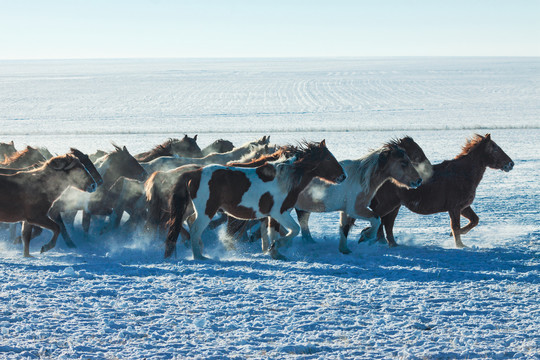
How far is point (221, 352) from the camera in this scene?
4.52m

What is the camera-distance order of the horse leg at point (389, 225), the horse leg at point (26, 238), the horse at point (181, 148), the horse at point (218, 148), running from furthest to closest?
the horse at point (218, 148)
the horse at point (181, 148)
the horse leg at point (389, 225)
the horse leg at point (26, 238)

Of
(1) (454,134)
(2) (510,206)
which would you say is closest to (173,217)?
(2) (510,206)

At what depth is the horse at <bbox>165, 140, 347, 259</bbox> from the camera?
24.2 ft

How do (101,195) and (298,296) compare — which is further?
(101,195)

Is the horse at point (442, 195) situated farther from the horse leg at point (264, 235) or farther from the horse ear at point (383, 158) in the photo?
the horse leg at point (264, 235)

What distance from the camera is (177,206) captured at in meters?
7.54

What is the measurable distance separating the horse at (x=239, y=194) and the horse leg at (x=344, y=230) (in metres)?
0.63

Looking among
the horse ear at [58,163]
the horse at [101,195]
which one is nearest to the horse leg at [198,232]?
the horse ear at [58,163]

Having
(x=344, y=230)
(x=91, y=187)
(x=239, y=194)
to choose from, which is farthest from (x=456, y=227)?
(x=91, y=187)

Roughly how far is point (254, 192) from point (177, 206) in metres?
0.93

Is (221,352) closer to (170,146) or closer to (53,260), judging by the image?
(53,260)

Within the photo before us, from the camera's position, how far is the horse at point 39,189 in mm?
7566

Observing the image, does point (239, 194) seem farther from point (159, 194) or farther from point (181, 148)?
point (181, 148)

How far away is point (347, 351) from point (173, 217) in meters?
3.56
